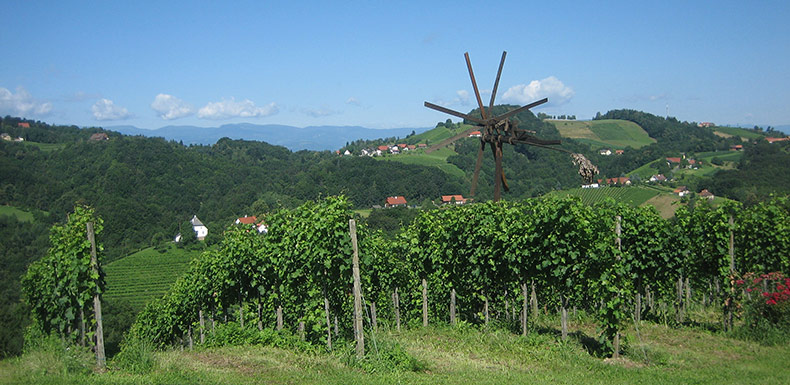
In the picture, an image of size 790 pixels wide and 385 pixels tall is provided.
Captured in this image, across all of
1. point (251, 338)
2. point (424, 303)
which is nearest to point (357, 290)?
point (251, 338)

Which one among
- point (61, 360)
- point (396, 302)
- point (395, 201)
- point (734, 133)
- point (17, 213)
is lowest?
point (395, 201)

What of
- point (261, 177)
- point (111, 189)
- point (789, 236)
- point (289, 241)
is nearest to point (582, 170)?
point (789, 236)

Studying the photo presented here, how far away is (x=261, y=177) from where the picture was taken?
434 ft

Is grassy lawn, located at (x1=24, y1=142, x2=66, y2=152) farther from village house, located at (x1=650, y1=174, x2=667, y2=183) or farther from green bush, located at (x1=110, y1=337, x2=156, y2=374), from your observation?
green bush, located at (x1=110, y1=337, x2=156, y2=374)

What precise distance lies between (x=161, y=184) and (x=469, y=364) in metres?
116

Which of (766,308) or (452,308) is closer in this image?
(766,308)

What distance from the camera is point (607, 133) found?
14712cm

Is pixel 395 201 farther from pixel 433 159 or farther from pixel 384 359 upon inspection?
pixel 384 359

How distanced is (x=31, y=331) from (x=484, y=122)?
37.3ft

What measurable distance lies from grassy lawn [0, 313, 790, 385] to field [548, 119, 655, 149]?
13144cm

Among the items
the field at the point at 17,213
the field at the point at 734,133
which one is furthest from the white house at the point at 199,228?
the field at the point at 734,133

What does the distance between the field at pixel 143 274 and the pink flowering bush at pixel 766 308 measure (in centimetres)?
4432

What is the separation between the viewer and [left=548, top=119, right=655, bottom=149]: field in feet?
453

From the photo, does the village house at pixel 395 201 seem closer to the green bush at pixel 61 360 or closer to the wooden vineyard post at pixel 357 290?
the green bush at pixel 61 360
